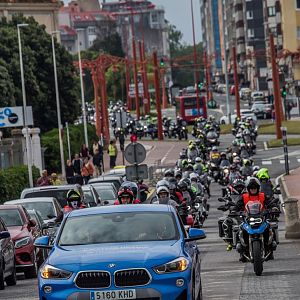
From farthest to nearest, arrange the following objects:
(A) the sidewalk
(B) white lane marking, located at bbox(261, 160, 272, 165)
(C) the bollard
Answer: (B) white lane marking, located at bbox(261, 160, 272, 165), (A) the sidewalk, (C) the bollard

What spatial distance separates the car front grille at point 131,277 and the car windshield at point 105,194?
2806 cm

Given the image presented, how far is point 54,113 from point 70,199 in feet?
222

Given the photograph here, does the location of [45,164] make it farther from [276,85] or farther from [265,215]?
[265,215]

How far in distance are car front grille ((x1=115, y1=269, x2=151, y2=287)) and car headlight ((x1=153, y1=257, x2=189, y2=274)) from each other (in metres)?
0.14

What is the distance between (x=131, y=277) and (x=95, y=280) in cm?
38

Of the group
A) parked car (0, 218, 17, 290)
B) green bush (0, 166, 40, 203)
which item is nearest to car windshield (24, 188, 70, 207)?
parked car (0, 218, 17, 290)

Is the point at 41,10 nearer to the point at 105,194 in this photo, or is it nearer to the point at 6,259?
the point at 105,194

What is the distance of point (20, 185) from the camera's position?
55312 millimetres

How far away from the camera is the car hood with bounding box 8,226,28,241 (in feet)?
86.3

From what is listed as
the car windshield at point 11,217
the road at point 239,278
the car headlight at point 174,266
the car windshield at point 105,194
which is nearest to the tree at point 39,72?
the car windshield at point 105,194

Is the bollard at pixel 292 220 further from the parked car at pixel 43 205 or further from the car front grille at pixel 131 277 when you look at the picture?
the car front grille at pixel 131 277

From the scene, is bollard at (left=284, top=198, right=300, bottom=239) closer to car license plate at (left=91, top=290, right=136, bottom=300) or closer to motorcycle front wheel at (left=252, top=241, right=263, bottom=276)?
motorcycle front wheel at (left=252, top=241, right=263, bottom=276)

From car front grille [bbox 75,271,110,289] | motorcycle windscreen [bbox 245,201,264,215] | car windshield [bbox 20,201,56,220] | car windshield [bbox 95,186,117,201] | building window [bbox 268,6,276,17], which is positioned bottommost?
car windshield [bbox 95,186,117,201]

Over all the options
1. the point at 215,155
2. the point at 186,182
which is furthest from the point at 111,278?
the point at 215,155
